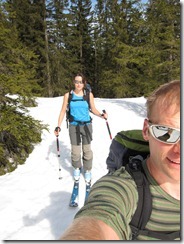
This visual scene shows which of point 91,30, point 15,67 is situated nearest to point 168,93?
point 15,67

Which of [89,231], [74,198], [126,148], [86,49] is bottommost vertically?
[74,198]

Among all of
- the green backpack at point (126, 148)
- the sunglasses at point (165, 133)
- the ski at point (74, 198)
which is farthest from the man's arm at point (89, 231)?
the ski at point (74, 198)

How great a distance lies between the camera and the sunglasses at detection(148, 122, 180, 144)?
1.32 m

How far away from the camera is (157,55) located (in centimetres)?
1255

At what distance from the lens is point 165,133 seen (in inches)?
53.5

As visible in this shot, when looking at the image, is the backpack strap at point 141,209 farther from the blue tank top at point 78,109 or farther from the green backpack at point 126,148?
the blue tank top at point 78,109

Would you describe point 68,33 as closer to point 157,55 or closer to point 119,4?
point 119,4

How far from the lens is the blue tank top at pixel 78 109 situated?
501cm

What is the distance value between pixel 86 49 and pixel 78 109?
94.4 ft

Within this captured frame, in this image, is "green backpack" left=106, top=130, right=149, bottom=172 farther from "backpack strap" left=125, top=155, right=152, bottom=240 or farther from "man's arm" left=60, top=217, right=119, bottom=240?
"man's arm" left=60, top=217, right=119, bottom=240

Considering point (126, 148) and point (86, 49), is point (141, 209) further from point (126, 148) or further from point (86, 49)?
point (86, 49)

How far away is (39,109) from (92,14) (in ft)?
73.8

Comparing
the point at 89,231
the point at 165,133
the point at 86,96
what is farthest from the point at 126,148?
the point at 86,96

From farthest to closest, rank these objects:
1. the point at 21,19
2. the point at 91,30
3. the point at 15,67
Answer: the point at 91,30 → the point at 21,19 → the point at 15,67
